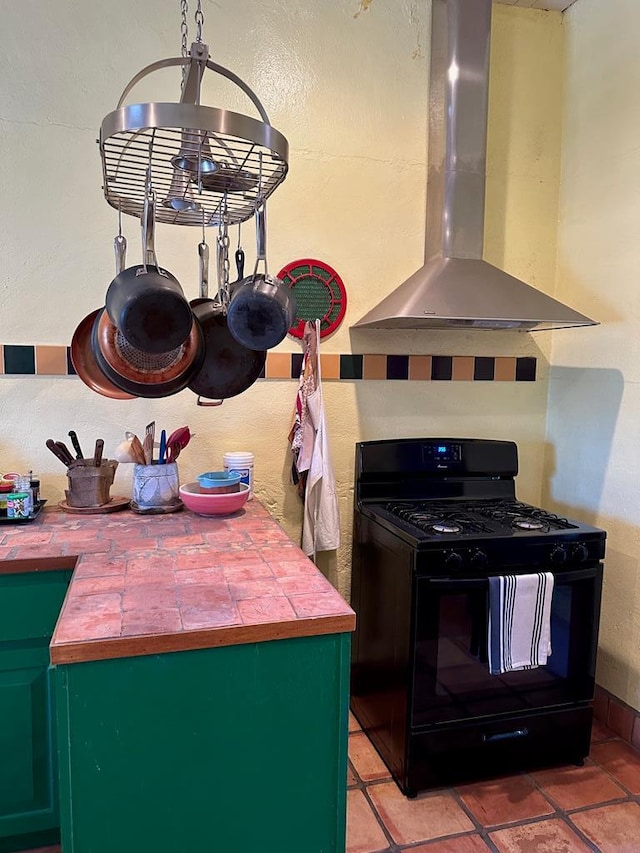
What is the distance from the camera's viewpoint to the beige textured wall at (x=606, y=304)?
2221 mm

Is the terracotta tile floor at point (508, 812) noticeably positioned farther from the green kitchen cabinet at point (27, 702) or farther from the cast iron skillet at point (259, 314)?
the cast iron skillet at point (259, 314)

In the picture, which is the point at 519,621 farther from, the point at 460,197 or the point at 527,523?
the point at 460,197

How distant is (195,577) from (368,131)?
1844 mm

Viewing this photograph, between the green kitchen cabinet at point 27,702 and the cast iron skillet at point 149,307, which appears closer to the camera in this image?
→ the cast iron skillet at point 149,307

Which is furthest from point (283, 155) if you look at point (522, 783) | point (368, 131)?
point (522, 783)

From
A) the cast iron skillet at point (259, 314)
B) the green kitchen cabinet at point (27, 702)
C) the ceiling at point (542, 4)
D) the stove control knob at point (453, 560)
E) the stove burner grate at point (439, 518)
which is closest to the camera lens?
the cast iron skillet at point (259, 314)

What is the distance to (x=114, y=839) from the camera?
1177mm

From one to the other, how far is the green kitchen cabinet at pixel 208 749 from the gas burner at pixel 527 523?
3.30 feet

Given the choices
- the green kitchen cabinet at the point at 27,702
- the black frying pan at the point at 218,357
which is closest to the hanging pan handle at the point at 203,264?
the black frying pan at the point at 218,357

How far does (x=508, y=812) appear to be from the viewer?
188cm

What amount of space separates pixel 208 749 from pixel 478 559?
1.01 metres

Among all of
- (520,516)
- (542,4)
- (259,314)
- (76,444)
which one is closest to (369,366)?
(520,516)

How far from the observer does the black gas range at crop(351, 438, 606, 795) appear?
6.26ft

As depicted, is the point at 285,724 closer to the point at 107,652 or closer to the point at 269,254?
the point at 107,652
